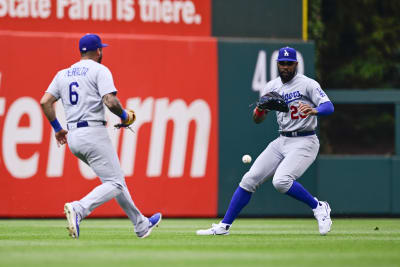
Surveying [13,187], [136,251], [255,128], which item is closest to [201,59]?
[255,128]

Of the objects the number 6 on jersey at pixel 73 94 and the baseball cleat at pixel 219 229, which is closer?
the number 6 on jersey at pixel 73 94

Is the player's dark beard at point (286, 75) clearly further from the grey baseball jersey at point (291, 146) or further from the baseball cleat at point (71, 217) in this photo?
the baseball cleat at point (71, 217)

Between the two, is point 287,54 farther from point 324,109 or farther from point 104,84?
point 104,84

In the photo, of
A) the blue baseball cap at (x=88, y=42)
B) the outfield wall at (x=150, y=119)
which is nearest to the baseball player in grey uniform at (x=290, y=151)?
the blue baseball cap at (x=88, y=42)

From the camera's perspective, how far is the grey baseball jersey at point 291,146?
1024 cm

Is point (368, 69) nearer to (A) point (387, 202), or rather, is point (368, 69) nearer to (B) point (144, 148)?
(A) point (387, 202)

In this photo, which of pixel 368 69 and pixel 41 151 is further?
pixel 368 69

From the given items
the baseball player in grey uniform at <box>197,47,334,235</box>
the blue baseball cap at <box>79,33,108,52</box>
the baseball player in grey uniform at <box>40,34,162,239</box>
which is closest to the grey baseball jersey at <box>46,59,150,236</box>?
the baseball player in grey uniform at <box>40,34,162,239</box>

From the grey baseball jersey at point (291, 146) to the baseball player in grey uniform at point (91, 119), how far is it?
174 centimetres

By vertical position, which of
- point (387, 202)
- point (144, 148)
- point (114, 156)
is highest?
point (114, 156)

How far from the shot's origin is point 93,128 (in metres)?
9.09

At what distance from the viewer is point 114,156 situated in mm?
9180

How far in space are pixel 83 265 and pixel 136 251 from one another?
4.02ft

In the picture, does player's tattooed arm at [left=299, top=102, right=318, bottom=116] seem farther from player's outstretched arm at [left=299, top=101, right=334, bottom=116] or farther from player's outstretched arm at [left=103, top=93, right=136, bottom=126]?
player's outstretched arm at [left=103, top=93, right=136, bottom=126]
